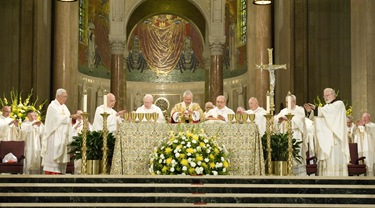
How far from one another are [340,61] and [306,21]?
149 centimetres

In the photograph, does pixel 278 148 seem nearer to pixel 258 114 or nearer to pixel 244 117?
pixel 244 117

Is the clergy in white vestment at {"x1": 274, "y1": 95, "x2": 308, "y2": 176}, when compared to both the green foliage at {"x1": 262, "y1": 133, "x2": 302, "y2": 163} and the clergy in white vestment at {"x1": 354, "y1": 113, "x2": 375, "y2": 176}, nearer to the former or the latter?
the green foliage at {"x1": 262, "y1": 133, "x2": 302, "y2": 163}

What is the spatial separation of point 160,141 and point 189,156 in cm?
68

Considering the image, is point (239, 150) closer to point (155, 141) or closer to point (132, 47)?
point (155, 141)

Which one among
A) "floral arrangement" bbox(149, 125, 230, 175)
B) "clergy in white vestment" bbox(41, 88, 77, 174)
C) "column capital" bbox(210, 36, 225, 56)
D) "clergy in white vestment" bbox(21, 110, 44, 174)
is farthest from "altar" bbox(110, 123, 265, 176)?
"column capital" bbox(210, 36, 225, 56)

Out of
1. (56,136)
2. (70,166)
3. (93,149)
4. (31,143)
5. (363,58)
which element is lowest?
(70,166)

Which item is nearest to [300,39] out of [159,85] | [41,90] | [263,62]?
[263,62]

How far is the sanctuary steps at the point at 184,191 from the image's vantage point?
1009cm

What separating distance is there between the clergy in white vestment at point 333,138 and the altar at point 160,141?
4.59ft

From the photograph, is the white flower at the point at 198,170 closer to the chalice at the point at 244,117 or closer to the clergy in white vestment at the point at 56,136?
the chalice at the point at 244,117

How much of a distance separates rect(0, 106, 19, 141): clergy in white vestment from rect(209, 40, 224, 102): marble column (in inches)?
391

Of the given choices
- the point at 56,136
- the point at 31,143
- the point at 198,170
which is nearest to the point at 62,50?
the point at 31,143

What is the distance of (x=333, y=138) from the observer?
1269 centimetres

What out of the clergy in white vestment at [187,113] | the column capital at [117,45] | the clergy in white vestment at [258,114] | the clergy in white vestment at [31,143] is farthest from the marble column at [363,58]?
the column capital at [117,45]
